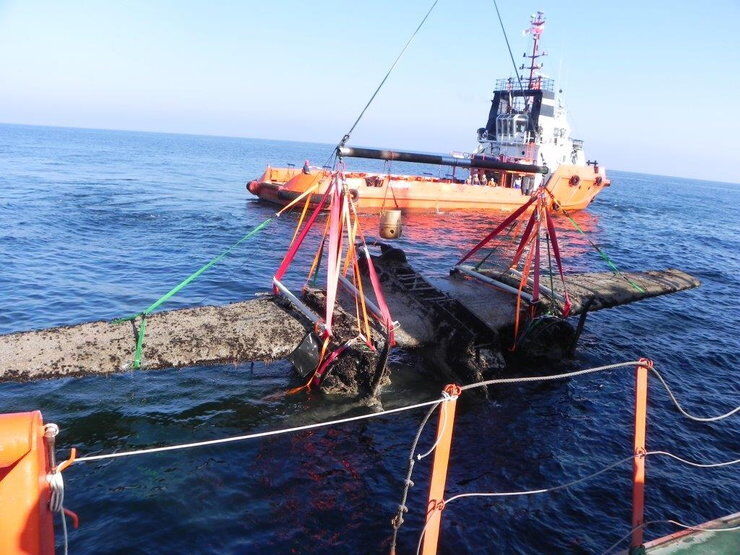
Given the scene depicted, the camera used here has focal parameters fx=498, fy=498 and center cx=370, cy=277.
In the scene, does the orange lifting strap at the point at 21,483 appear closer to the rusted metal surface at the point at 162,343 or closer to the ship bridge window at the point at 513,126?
the rusted metal surface at the point at 162,343

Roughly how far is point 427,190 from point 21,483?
34552mm

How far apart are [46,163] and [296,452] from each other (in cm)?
5954

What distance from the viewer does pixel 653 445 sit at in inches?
373

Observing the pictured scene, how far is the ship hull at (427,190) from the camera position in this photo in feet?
112

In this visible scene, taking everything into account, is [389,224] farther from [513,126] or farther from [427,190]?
[513,126]

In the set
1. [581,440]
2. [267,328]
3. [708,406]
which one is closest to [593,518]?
[581,440]

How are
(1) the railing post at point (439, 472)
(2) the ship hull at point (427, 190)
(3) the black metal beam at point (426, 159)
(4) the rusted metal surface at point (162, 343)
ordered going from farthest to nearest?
(2) the ship hull at point (427, 190), (3) the black metal beam at point (426, 159), (4) the rusted metal surface at point (162, 343), (1) the railing post at point (439, 472)

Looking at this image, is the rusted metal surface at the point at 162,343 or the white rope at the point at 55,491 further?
the rusted metal surface at the point at 162,343

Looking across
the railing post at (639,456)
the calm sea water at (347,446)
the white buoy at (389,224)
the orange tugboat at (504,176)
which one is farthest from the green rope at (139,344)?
the orange tugboat at (504,176)

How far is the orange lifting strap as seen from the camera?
3.46 m

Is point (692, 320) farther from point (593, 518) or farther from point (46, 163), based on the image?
point (46, 163)

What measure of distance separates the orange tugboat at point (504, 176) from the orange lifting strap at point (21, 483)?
29.3m

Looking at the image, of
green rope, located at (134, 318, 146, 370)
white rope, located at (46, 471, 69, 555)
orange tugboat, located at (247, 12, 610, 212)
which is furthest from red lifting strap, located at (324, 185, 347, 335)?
orange tugboat, located at (247, 12, 610, 212)

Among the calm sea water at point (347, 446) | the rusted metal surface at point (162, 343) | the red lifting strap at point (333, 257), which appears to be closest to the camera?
the calm sea water at point (347, 446)
